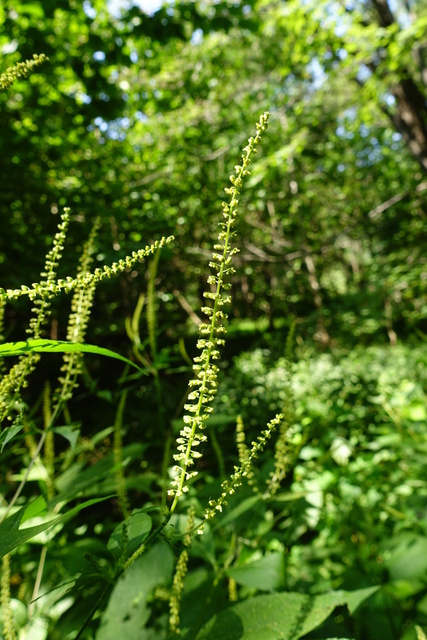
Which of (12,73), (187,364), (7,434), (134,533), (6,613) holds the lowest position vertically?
(6,613)

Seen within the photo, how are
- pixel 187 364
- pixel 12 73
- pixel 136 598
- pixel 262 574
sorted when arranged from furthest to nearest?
pixel 187 364
pixel 136 598
pixel 262 574
pixel 12 73

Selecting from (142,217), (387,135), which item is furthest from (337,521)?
(387,135)

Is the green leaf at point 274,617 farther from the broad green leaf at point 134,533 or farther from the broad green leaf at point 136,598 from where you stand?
the broad green leaf at point 134,533

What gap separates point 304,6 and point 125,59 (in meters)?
3.22

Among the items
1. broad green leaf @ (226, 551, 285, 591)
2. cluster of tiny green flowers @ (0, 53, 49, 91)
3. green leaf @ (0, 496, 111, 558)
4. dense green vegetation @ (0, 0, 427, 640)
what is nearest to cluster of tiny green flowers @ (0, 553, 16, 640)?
dense green vegetation @ (0, 0, 427, 640)

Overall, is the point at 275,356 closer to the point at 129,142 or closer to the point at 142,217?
the point at 142,217

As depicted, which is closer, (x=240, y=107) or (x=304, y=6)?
(x=304, y=6)

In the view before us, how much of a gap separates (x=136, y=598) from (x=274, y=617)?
0.52 m

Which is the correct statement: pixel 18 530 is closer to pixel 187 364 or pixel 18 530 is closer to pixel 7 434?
pixel 7 434

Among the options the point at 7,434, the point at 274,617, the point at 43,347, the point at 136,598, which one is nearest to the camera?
the point at 43,347

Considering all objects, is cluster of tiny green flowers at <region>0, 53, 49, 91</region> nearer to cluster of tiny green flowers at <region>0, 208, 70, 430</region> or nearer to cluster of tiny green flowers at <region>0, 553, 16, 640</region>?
cluster of tiny green flowers at <region>0, 208, 70, 430</region>

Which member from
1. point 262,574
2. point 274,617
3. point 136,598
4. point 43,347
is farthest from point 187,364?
point 43,347

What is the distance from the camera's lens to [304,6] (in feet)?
19.0

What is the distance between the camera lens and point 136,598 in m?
1.21
